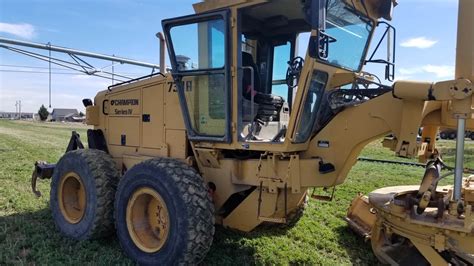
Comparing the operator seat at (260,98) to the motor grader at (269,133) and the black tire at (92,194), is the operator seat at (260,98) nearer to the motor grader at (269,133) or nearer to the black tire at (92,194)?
the motor grader at (269,133)

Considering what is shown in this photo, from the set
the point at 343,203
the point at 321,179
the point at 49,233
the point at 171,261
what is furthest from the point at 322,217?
the point at 49,233

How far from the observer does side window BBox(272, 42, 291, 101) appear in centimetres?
538

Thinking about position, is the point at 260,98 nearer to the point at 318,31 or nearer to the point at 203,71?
the point at 203,71

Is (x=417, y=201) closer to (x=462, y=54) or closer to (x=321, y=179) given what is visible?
(x=321, y=179)

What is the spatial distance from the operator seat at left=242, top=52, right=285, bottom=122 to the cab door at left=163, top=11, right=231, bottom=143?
344 millimetres

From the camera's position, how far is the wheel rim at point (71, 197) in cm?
551

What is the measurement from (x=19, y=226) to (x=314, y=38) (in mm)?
4436

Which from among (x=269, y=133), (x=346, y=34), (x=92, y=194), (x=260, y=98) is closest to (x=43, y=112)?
(x=92, y=194)

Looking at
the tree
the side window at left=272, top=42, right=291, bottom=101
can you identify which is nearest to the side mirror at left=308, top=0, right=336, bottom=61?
the side window at left=272, top=42, right=291, bottom=101

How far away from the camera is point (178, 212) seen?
4.07 m

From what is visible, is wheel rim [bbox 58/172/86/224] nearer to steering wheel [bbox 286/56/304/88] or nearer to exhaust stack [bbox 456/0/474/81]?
steering wheel [bbox 286/56/304/88]

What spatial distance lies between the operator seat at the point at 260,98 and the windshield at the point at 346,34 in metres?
0.94

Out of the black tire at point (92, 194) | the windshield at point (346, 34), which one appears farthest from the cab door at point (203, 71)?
the black tire at point (92, 194)

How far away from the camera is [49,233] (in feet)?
17.4
